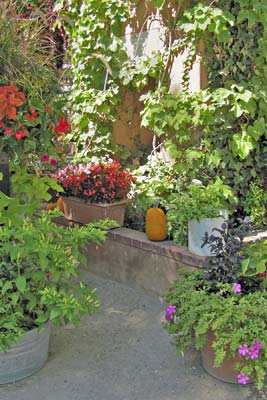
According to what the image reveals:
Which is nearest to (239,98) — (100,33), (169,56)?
(169,56)

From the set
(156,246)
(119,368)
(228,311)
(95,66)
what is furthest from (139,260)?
(95,66)

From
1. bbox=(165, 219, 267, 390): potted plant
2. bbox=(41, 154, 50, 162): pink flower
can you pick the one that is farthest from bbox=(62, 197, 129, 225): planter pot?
bbox=(165, 219, 267, 390): potted plant

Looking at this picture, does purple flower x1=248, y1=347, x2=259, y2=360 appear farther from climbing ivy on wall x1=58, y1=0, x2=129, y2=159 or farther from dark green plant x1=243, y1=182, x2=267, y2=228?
climbing ivy on wall x1=58, y1=0, x2=129, y2=159

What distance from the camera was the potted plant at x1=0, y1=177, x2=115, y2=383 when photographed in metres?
2.20

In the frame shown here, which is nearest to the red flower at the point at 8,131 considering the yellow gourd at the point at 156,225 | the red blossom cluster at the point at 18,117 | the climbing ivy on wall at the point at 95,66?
the red blossom cluster at the point at 18,117

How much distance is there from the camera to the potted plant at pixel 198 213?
303 centimetres

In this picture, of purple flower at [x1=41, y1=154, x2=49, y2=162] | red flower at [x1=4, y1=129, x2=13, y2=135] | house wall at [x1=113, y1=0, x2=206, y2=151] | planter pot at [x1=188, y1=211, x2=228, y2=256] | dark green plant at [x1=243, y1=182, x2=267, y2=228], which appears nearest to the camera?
red flower at [x1=4, y1=129, x2=13, y2=135]

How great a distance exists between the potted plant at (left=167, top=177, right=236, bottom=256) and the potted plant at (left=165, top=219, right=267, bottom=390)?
19.4 inches

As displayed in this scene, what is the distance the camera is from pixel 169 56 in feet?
13.0

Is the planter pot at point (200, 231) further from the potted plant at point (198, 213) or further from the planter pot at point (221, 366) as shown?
the planter pot at point (221, 366)

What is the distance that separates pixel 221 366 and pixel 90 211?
1.86 meters

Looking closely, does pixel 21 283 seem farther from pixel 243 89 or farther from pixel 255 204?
pixel 243 89

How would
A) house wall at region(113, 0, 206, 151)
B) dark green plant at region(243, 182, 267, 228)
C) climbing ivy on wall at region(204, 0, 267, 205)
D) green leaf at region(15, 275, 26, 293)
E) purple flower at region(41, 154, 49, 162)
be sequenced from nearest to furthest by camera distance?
1. green leaf at region(15, 275, 26, 293)
2. purple flower at region(41, 154, 49, 162)
3. climbing ivy on wall at region(204, 0, 267, 205)
4. dark green plant at region(243, 182, 267, 228)
5. house wall at region(113, 0, 206, 151)

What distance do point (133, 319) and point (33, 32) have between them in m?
1.75
